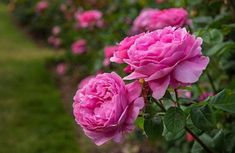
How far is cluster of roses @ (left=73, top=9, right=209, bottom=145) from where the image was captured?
3.37ft

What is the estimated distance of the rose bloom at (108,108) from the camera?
105cm

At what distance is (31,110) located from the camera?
5.20 m

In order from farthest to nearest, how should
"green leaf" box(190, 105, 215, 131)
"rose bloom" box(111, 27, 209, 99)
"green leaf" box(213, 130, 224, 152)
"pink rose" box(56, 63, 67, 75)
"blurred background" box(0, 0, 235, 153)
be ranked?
"pink rose" box(56, 63, 67, 75), "blurred background" box(0, 0, 235, 153), "green leaf" box(213, 130, 224, 152), "green leaf" box(190, 105, 215, 131), "rose bloom" box(111, 27, 209, 99)

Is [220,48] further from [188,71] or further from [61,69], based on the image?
[61,69]

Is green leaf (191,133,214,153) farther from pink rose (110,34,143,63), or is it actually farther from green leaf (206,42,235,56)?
pink rose (110,34,143,63)

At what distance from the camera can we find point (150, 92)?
3.70 feet

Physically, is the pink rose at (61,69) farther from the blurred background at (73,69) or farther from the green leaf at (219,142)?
the green leaf at (219,142)

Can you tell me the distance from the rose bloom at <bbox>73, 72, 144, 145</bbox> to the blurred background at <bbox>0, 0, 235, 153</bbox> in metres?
0.13

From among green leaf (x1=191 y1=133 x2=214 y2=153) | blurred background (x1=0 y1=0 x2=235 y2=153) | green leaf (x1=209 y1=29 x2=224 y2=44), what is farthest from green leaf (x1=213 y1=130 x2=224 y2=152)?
green leaf (x1=209 y1=29 x2=224 y2=44)

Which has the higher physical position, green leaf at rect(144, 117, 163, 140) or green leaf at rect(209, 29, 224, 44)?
green leaf at rect(209, 29, 224, 44)

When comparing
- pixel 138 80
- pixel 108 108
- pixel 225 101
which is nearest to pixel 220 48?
pixel 225 101

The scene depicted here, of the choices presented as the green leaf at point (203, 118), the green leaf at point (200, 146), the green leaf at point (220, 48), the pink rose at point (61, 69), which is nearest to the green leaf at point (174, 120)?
the green leaf at point (203, 118)

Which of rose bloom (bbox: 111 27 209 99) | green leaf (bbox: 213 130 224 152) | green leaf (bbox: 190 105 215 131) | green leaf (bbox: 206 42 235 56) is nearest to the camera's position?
rose bloom (bbox: 111 27 209 99)

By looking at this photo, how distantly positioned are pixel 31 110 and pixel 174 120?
166 inches
